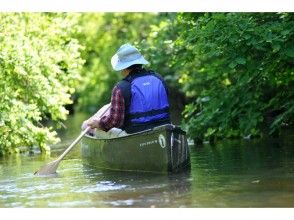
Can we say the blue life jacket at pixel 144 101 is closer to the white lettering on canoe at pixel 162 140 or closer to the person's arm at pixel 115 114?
the person's arm at pixel 115 114

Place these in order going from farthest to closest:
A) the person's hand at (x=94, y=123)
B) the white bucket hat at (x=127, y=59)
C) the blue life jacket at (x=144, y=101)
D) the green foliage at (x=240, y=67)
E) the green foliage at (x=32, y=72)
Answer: the green foliage at (x=32, y=72) < the person's hand at (x=94, y=123) < the green foliage at (x=240, y=67) < the white bucket hat at (x=127, y=59) < the blue life jacket at (x=144, y=101)

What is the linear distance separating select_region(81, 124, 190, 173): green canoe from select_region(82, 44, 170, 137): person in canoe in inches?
10.2

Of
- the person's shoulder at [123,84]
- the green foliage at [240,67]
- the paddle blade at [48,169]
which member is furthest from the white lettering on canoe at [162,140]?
the paddle blade at [48,169]

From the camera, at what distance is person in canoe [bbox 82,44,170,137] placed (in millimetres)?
9211

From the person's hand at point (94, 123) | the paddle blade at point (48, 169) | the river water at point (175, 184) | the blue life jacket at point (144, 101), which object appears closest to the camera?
the river water at point (175, 184)

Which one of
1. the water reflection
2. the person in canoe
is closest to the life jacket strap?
the person in canoe

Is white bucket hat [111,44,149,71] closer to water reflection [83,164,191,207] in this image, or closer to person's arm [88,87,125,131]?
person's arm [88,87,125,131]

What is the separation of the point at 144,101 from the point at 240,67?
237cm

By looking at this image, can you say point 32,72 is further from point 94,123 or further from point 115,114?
point 115,114

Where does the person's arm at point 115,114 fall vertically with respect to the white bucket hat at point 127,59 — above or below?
below

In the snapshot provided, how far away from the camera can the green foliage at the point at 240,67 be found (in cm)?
951

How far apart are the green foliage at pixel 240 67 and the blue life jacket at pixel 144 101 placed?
0.91 m

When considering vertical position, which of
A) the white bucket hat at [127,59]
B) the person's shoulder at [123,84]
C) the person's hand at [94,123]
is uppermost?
the white bucket hat at [127,59]
